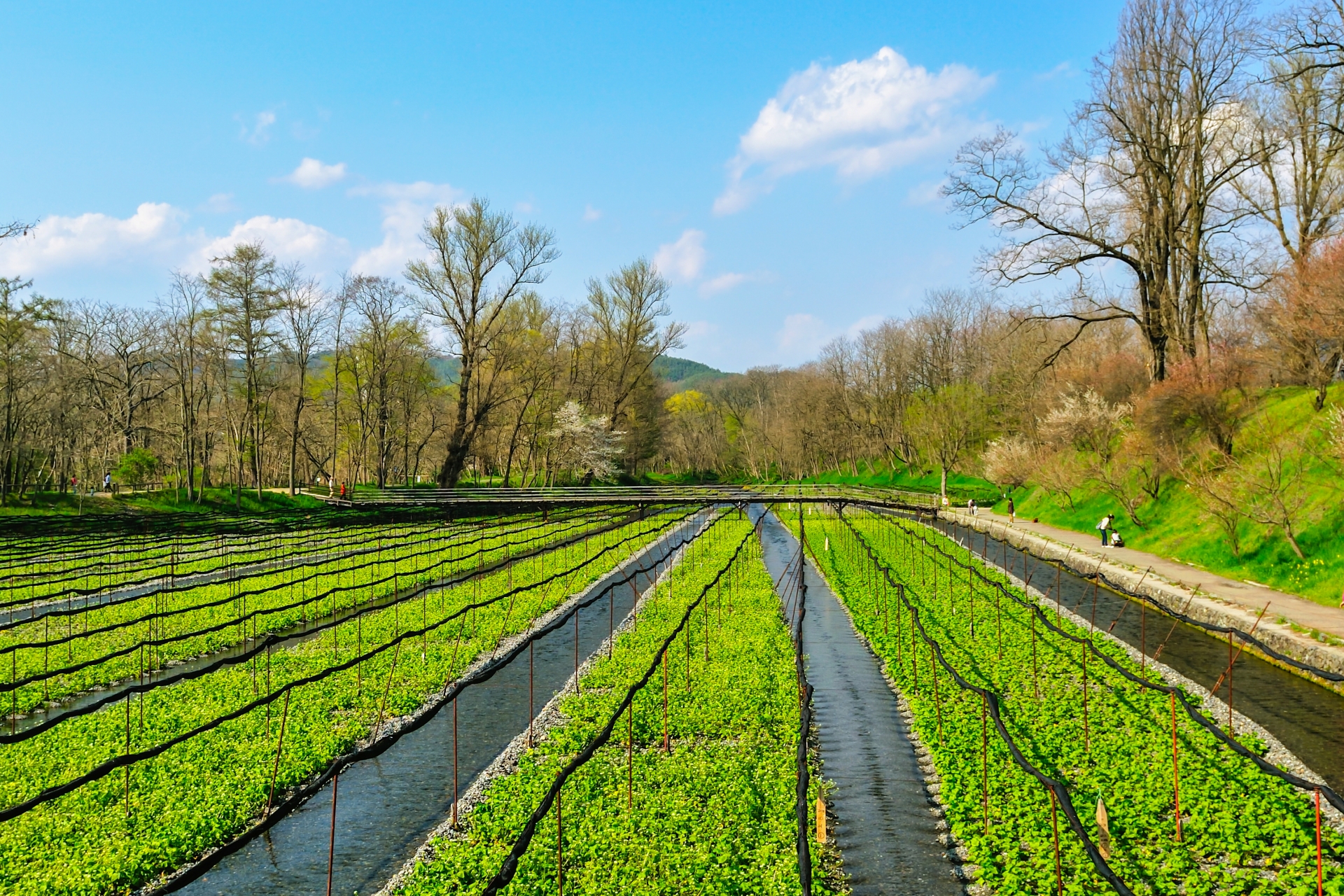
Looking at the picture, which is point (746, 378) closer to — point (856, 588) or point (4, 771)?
point (856, 588)

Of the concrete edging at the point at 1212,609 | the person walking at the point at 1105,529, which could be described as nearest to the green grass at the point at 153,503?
the concrete edging at the point at 1212,609

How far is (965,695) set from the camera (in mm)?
13945

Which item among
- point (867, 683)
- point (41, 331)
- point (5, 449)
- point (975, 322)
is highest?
point (975, 322)

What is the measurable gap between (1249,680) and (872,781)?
893cm

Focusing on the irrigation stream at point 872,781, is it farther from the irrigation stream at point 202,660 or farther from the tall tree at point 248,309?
the tall tree at point 248,309

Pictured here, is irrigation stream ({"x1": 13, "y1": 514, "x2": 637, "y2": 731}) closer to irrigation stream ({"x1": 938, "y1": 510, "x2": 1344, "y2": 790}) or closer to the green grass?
irrigation stream ({"x1": 938, "y1": 510, "x2": 1344, "y2": 790})

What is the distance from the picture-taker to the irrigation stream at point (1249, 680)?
39.8 feet

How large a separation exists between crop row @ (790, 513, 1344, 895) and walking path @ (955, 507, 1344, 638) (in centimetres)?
375

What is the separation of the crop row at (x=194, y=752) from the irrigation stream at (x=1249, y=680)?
13087mm

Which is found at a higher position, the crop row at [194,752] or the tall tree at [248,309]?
the tall tree at [248,309]

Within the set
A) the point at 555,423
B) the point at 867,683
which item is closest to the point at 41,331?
the point at 555,423

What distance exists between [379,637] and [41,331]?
147ft

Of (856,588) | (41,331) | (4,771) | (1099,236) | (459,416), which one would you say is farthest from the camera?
(459,416)

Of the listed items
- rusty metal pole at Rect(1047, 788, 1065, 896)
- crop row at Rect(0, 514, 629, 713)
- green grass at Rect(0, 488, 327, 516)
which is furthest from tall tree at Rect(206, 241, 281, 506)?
rusty metal pole at Rect(1047, 788, 1065, 896)
